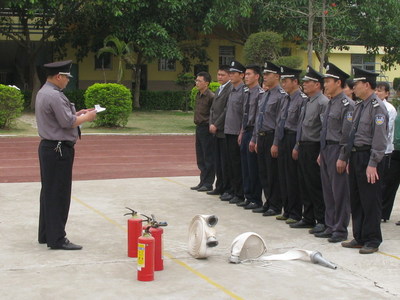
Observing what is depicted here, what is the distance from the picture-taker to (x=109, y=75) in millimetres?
36250

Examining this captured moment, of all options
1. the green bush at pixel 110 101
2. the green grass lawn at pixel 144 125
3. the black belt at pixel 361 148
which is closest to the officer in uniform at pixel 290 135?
the black belt at pixel 361 148

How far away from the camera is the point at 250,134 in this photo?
991 centimetres

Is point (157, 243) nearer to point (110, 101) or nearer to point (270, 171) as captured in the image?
point (270, 171)

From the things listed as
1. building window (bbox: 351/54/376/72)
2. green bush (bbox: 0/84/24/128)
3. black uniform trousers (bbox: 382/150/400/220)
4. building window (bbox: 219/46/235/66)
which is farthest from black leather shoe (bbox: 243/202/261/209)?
building window (bbox: 351/54/376/72)

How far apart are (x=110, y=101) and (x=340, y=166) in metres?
15.8

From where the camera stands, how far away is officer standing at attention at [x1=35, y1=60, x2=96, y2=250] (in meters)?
7.07

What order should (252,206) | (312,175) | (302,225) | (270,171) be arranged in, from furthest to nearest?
(252,206) → (270,171) → (302,225) → (312,175)

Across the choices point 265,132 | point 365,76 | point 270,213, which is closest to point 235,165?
point 265,132

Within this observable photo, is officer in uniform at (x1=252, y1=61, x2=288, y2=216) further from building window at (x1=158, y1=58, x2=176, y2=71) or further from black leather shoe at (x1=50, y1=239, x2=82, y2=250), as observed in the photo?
building window at (x1=158, y1=58, x2=176, y2=71)

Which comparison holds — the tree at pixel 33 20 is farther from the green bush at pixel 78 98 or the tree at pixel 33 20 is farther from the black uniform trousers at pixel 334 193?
the black uniform trousers at pixel 334 193

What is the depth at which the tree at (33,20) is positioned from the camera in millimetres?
27220

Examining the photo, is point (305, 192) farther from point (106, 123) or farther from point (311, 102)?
point (106, 123)

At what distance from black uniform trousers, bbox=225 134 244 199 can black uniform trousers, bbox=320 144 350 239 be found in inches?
95.0

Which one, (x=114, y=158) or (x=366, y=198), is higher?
(x=366, y=198)
